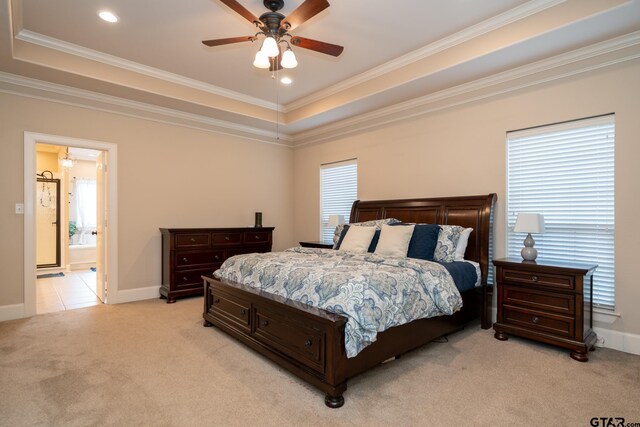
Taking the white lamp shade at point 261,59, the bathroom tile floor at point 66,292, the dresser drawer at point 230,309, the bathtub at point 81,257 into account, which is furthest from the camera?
the bathtub at point 81,257

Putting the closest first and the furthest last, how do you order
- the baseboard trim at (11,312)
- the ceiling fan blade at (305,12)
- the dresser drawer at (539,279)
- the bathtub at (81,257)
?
the ceiling fan blade at (305,12)
the dresser drawer at (539,279)
the baseboard trim at (11,312)
the bathtub at (81,257)

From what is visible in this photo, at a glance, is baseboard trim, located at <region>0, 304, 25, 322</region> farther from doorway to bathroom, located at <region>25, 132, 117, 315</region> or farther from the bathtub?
the bathtub

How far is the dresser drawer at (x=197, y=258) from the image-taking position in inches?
185

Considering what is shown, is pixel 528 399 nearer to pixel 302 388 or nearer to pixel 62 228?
pixel 302 388

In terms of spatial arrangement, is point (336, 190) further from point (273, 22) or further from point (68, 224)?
point (68, 224)

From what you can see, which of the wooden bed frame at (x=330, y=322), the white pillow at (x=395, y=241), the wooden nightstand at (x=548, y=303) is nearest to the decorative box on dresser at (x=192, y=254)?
the wooden bed frame at (x=330, y=322)

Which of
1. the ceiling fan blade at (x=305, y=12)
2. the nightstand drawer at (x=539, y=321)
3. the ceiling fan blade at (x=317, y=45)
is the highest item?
the ceiling fan blade at (x=305, y=12)

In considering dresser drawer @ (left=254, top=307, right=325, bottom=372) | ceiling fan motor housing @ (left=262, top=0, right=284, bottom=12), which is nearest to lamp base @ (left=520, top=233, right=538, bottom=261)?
dresser drawer @ (left=254, top=307, right=325, bottom=372)

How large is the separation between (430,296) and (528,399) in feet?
3.06

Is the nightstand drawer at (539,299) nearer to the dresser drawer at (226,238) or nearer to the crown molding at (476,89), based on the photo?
the crown molding at (476,89)

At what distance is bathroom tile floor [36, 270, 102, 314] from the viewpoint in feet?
14.9

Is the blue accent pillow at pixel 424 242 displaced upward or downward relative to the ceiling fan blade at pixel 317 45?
downward

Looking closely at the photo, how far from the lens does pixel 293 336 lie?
2.46 m

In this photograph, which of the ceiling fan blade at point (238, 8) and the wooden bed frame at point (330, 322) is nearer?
the wooden bed frame at point (330, 322)
